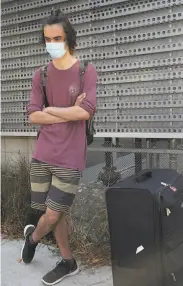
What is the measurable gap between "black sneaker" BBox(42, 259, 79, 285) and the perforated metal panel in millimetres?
1274

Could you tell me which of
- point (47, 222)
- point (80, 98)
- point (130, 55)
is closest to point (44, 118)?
point (80, 98)

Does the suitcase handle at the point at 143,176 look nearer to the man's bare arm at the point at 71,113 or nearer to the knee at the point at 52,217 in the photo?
the man's bare arm at the point at 71,113

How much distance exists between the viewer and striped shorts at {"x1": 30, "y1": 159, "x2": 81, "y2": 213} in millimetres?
2619

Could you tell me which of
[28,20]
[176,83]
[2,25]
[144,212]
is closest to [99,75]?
[176,83]

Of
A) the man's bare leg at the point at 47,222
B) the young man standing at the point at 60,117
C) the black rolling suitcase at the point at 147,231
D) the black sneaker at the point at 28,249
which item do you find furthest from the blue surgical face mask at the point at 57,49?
the black sneaker at the point at 28,249

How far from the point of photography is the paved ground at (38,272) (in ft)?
9.36

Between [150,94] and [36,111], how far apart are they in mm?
1184

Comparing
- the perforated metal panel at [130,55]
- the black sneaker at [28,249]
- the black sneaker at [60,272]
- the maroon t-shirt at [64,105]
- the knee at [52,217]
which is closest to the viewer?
the maroon t-shirt at [64,105]

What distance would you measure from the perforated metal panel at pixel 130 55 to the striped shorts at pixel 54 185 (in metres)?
1.06

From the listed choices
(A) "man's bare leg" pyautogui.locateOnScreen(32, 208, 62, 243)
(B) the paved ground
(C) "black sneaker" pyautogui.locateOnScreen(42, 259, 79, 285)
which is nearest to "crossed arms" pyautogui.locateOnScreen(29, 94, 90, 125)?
(A) "man's bare leg" pyautogui.locateOnScreen(32, 208, 62, 243)

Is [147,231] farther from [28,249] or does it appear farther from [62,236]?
[28,249]

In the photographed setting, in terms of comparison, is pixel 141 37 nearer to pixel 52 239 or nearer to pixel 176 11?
pixel 176 11

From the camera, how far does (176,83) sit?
324 cm

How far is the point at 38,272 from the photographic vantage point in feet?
9.88
